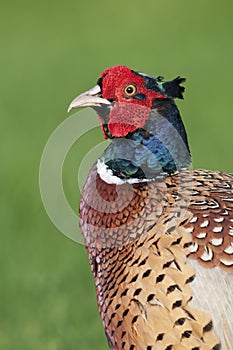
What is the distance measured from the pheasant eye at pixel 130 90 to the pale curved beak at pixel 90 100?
0.08 meters

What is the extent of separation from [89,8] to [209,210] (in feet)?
39.9

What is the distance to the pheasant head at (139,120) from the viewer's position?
13.6ft

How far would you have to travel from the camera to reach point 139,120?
4.15 m

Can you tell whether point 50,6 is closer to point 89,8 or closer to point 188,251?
point 89,8

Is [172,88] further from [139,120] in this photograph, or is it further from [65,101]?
[65,101]

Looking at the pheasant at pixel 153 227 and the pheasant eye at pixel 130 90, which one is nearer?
the pheasant at pixel 153 227

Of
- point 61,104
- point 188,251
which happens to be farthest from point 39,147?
point 188,251

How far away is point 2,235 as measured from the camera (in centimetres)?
697

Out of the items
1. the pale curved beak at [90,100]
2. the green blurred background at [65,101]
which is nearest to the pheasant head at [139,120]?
the pale curved beak at [90,100]

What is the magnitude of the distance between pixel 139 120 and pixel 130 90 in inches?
5.2

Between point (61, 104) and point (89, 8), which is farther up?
point (89, 8)

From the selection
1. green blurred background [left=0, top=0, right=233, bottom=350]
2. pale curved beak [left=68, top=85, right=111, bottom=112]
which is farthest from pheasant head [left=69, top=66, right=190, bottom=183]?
green blurred background [left=0, top=0, right=233, bottom=350]

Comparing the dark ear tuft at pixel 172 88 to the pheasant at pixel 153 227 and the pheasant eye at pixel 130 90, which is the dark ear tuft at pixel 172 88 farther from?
the pheasant eye at pixel 130 90

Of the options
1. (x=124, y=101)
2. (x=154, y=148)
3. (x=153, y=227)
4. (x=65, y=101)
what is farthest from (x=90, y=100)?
(x=65, y=101)
